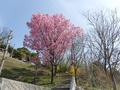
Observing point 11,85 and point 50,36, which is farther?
point 50,36

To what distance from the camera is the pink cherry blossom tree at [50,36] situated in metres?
18.6

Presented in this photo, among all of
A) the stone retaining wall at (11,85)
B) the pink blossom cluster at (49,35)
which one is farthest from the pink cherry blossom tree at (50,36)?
the stone retaining wall at (11,85)

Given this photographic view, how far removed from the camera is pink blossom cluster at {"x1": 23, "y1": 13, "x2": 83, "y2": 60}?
61.0 ft

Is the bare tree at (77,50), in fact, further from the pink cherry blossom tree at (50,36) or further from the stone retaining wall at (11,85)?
the stone retaining wall at (11,85)

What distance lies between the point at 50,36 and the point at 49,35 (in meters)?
0.13

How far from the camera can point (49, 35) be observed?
61.3 feet

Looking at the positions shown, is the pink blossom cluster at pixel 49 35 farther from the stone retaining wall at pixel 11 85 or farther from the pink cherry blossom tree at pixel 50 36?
the stone retaining wall at pixel 11 85

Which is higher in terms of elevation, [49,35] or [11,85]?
[49,35]

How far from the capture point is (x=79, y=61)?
830 inches

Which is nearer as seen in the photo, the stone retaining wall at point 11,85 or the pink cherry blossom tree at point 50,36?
the stone retaining wall at point 11,85

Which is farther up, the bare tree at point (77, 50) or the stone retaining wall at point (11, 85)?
the bare tree at point (77, 50)

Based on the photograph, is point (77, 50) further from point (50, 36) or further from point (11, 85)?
point (11, 85)

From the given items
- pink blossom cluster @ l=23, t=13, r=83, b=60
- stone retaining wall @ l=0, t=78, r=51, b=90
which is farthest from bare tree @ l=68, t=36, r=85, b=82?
stone retaining wall @ l=0, t=78, r=51, b=90

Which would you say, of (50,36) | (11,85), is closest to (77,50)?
(50,36)
